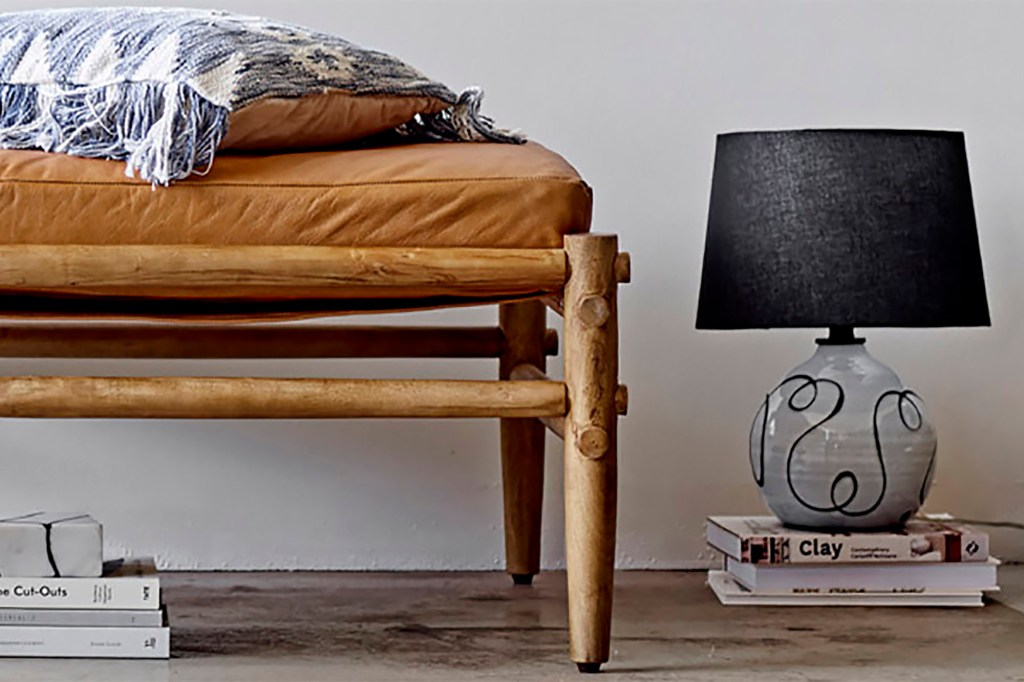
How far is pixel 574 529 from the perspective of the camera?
1.30m

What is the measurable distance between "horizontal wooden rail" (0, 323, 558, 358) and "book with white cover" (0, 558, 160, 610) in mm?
349

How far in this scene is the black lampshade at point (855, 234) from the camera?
61.3 inches

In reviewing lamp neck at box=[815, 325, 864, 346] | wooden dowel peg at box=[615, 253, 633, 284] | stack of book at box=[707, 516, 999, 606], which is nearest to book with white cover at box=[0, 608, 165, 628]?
wooden dowel peg at box=[615, 253, 633, 284]

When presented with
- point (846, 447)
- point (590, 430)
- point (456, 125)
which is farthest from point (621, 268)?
point (846, 447)

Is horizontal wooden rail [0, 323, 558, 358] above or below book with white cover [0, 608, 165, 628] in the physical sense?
above

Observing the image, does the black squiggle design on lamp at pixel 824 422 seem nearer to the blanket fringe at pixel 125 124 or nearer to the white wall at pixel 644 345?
the white wall at pixel 644 345

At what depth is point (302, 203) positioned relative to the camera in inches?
49.9

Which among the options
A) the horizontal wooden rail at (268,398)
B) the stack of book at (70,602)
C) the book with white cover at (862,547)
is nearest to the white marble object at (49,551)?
the stack of book at (70,602)

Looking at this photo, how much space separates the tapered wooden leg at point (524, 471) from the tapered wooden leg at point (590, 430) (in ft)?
1.38

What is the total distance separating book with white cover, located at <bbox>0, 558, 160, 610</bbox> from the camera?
1.32m

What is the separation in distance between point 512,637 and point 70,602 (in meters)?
0.42

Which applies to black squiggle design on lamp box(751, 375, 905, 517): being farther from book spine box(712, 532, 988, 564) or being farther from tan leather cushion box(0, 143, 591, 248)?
tan leather cushion box(0, 143, 591, 248)

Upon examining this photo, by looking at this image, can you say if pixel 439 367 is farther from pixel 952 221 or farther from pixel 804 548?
pixel 952 221

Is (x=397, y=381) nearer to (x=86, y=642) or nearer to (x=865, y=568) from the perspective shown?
(x=86, y=642)
